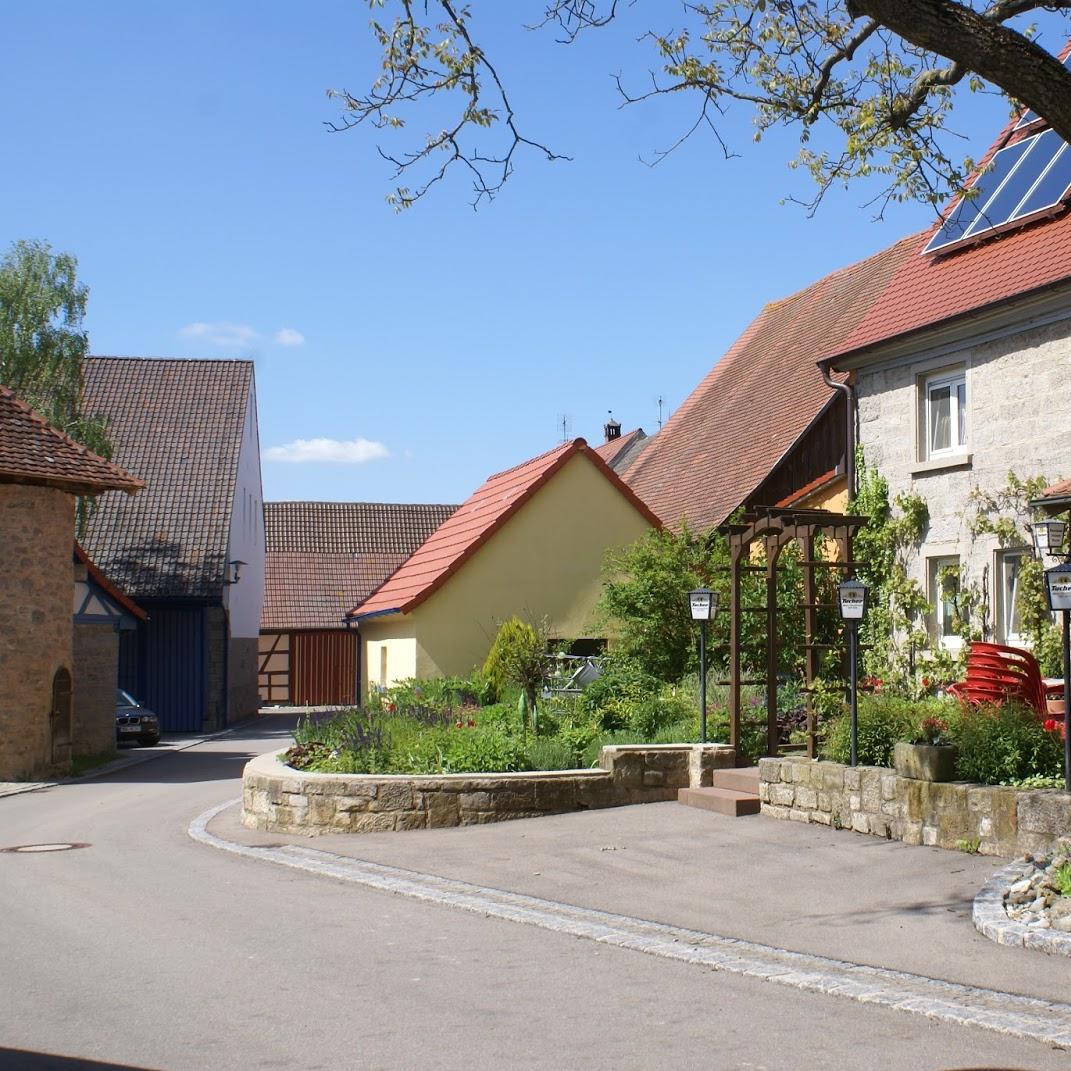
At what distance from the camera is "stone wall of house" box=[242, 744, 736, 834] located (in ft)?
43.0

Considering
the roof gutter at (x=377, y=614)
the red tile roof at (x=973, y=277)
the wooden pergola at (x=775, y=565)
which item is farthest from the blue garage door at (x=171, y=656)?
the wooden pergola at (x=775, y=565)

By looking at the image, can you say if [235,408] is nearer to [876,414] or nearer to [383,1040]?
[876,414]

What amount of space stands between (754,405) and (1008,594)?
38.2ft

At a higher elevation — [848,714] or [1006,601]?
[1006,601]

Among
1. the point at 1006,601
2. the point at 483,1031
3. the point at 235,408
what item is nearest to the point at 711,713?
the point at 1006,601

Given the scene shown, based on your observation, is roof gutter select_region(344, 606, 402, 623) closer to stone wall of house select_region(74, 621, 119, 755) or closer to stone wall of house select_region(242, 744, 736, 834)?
stone wall of house select_region(74, 621, 119, 755)

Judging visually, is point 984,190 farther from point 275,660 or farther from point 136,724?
point 275,660

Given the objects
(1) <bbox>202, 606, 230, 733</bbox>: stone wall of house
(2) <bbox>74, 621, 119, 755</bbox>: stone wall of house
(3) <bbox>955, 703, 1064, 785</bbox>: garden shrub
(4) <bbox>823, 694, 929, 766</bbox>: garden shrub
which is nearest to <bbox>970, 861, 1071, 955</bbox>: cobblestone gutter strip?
(3) <bbox>955, 703, 1064, 785</bbox>: garden shrub

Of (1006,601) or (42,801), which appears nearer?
(1006,601)

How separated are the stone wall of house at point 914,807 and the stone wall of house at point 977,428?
4.52 meters

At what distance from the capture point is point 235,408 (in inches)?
1539

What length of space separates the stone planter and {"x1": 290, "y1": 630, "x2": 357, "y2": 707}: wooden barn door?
3723cm

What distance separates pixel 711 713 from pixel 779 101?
25.6 ft

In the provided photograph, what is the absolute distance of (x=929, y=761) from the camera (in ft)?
36.9
